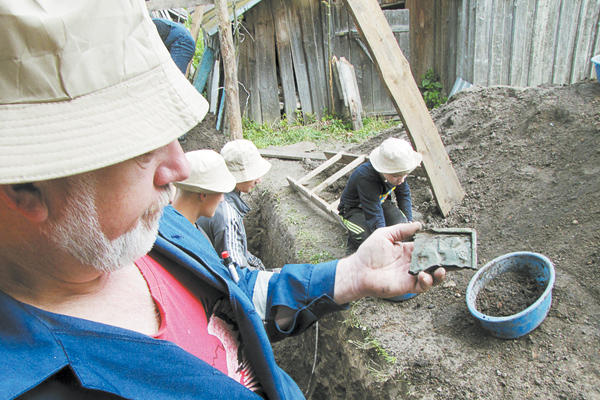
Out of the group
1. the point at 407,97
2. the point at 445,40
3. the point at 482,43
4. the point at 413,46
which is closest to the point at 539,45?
the point at 482,43

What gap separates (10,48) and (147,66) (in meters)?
0.23

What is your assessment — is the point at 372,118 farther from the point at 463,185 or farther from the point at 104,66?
the point at 104,66

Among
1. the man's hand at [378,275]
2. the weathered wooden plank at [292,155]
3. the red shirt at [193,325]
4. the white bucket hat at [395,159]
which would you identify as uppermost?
the red shirt at [193,325]

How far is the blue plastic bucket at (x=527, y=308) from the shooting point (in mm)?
2645

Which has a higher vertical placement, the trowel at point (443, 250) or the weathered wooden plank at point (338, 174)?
the trowel at point (443, 250)

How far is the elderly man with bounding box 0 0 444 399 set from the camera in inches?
28.1

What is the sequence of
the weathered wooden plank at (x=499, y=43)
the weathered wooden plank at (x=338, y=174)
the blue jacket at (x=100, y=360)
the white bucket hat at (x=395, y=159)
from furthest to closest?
the weathered wooden plank at (x=499, y=43)
the weathered wooden plank at (x=338, y=174)
the white bucket hat at (x=395, y=159)
the blue jacket at (x=100, y=360)

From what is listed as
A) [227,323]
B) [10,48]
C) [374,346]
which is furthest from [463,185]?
[10,48]

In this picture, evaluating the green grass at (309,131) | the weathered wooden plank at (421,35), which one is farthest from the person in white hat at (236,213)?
the weathered wooden plank at (421,35)

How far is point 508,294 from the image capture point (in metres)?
2.93

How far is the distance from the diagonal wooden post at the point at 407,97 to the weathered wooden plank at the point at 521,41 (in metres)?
4.43

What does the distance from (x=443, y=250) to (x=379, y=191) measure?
206 cm

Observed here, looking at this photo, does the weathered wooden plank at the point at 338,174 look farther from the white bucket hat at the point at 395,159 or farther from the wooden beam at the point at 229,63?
the wooden beam at the point at 229,63

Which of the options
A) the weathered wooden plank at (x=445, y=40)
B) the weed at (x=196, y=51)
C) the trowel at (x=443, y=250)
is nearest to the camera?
the trowel at (x=443, y=250)
